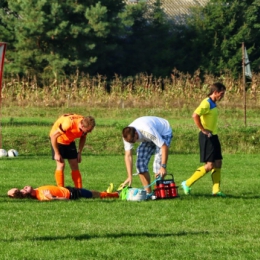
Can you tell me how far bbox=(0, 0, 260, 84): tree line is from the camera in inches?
2048

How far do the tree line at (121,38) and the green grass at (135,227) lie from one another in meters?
35.0

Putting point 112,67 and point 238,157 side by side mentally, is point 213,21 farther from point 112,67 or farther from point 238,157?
point 238,157

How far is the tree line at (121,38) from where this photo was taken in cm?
5203

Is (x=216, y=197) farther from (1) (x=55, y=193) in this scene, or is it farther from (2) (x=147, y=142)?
(1) (x=55, y=193)

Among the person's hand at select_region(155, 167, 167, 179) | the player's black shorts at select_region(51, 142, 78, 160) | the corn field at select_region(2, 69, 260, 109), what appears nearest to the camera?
the person's hand at select_region(155, 167, 167, 179)

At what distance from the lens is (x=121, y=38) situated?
58.8m

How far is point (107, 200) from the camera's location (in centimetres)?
1454

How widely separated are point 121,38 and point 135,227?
47840mm

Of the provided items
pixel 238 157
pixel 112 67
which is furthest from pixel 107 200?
pixel 112 67

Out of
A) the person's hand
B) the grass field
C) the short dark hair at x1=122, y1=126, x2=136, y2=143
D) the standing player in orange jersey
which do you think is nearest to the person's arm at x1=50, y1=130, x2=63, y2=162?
the standing player in orange jersey

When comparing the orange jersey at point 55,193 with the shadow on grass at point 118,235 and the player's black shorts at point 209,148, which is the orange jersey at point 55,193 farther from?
the shadow on grass at point 118,235

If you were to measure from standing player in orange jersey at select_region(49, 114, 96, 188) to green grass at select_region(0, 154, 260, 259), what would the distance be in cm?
113

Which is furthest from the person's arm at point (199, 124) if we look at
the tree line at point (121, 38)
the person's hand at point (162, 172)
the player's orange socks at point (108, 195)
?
the tree line at point (121, 38)

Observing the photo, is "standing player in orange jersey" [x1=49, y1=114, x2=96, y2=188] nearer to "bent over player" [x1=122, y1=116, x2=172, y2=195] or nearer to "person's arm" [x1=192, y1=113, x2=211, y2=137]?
"bent over player" [x1=122, y1=116, x2=172, y2=195]
